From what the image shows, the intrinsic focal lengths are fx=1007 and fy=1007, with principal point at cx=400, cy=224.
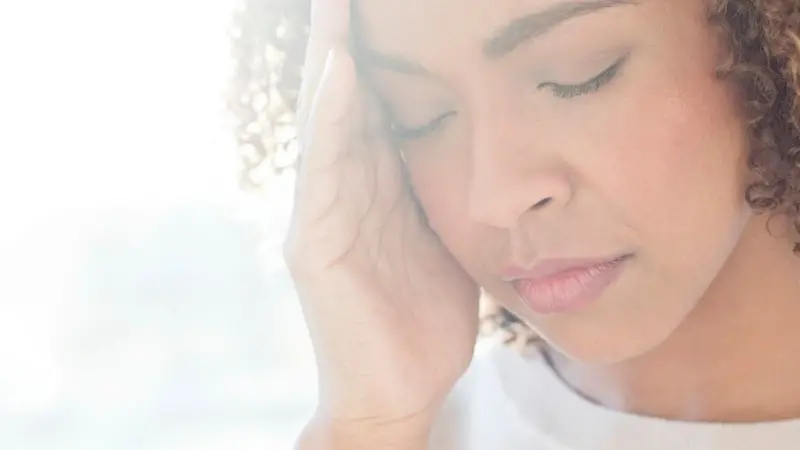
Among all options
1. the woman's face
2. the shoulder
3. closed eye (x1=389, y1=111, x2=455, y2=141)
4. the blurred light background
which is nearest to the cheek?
the woman's face

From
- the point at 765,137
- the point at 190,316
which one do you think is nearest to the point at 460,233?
the point at 765,137

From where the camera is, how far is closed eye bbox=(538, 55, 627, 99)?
0.65 meters

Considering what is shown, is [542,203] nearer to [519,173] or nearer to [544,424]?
[519,173]

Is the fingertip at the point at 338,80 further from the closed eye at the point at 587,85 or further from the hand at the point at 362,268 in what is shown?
the closed eye at the point at 587,85

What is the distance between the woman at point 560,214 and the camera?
65 centimetres

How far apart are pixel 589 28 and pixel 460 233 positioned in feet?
0.59

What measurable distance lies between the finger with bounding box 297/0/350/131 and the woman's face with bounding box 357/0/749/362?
0.02 meters

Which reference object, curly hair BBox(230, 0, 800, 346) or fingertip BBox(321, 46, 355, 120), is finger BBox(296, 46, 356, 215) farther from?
curly hair BBox(230, 0, 800, 346)

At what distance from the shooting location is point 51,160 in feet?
3.27

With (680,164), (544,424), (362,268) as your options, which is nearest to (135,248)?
(362,268)

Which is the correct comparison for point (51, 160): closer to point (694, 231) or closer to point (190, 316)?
point (190, 316)

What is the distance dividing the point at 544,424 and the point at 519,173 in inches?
10.1

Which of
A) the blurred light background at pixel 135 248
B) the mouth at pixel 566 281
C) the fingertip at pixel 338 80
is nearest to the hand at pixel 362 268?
the fingertip at pixel 338 80

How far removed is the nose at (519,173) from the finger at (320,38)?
0.13m
